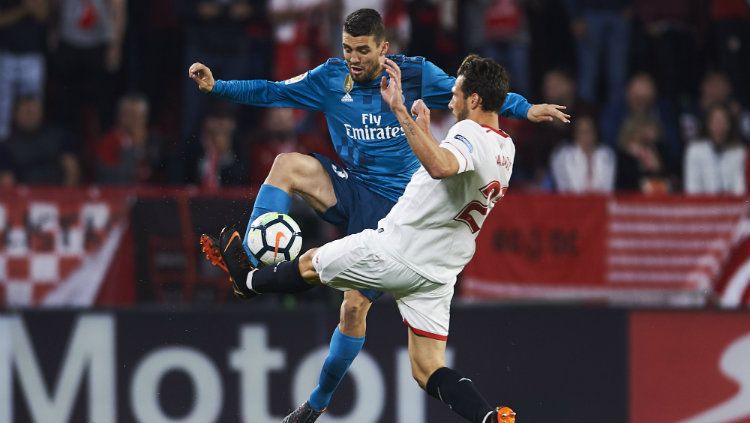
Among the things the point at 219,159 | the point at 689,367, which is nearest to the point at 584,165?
the point at 689,367

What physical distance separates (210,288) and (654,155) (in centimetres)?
437

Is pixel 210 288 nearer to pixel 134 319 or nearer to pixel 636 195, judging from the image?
pixel 134 319

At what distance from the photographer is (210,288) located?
1158 centimetres

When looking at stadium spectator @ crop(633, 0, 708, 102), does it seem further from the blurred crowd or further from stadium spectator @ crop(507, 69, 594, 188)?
stadium spectator @ crop(507, 69, 594, 188)

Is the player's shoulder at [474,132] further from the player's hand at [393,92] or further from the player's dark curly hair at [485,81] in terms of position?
the player's hand at [393,92]

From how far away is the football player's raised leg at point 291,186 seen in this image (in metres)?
8.64

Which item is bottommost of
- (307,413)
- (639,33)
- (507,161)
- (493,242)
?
(307,413)

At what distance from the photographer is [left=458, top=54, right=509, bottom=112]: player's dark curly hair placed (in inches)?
313

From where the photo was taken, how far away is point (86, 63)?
14383mm

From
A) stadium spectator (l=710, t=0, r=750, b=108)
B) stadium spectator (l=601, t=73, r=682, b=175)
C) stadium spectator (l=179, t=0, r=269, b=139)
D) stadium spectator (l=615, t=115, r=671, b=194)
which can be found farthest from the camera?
stadium spectator (l=710, t=0, r=750, b=108)

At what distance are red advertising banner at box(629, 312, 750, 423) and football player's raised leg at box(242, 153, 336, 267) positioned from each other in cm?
361

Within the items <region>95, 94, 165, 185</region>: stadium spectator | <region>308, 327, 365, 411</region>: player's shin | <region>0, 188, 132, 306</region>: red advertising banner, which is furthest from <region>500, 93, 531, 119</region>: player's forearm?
<region>95, 94, 165, 185</region>: stadium spectator

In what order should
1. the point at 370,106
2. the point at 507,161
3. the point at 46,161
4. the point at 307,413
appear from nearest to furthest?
the point at 507,161 < the point at 370,106 < the point at 307,413 < the point at 46,161

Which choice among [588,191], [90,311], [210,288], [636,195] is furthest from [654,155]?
[90,311]
